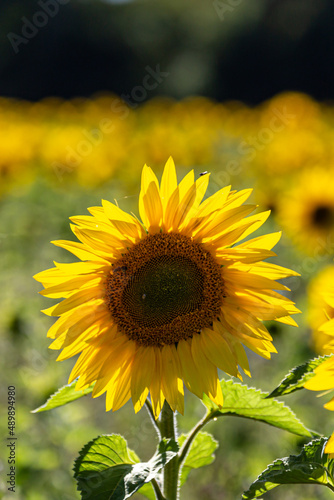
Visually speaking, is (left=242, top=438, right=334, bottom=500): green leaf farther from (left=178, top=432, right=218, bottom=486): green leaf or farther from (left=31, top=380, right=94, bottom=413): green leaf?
(left=31, top=380, right=94, bottom=413): green leaf

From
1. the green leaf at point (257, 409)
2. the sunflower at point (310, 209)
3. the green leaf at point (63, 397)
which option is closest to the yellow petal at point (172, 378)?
the green leaf at point (257, 409)

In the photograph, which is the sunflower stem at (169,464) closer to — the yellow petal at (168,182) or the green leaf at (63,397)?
the green leaf at (63,397)

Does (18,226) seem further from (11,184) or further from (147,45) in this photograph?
(147,45)

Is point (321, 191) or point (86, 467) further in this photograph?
point (321, 191)

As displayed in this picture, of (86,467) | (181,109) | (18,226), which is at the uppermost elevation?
(181,109)

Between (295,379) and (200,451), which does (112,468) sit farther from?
(295,379)

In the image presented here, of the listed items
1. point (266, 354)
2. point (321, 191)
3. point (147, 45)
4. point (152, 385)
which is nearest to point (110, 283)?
point (152, 385)

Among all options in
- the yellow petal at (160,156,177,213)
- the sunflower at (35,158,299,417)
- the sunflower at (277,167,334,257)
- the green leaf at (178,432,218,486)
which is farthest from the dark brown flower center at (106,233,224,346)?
the sunflower at (277,167,334,257)

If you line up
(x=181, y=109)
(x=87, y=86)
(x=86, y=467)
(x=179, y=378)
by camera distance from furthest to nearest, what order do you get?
(x=87, y=86) < (x=181, y=109) < (x=179, y=378) < (x=86, y=467)
